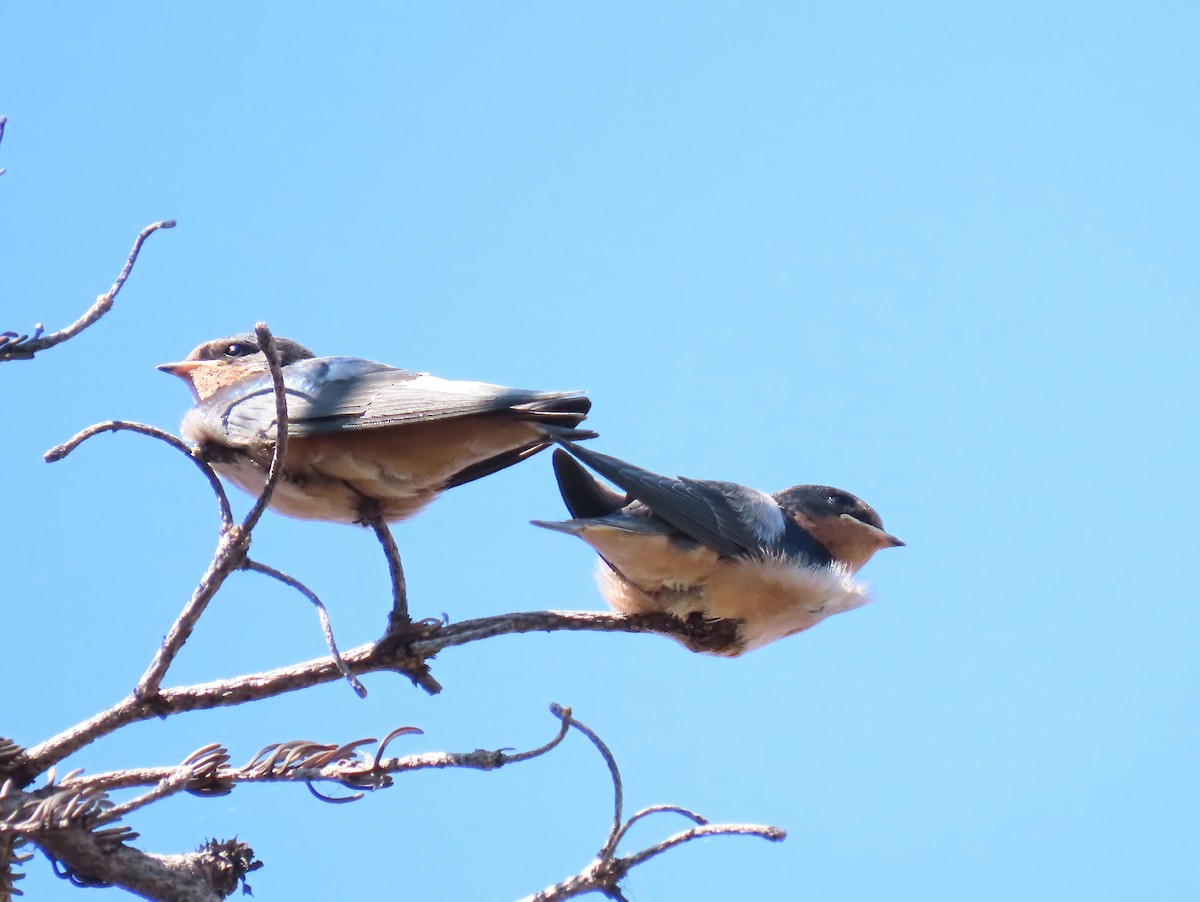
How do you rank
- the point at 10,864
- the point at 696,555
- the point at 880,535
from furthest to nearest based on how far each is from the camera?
the point at 880,535 → the point at 696,555 → the point at 10,864

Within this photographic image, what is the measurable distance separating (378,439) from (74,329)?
110 cm

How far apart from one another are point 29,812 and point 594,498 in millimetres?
1885

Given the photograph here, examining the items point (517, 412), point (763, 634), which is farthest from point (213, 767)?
point (763, 634)

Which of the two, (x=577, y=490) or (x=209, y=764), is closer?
(x=209, y=764)

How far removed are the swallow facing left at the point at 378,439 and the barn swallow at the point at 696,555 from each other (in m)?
0.17

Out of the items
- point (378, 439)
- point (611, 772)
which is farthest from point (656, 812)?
point (378, 439)

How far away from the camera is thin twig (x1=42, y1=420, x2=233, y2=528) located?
2814 mm

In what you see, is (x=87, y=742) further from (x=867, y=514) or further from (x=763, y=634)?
(x=867, y=514)

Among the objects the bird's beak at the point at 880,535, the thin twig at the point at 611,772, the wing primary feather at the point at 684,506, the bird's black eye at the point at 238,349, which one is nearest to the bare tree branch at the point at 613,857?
the thin twig at the point at 611,772

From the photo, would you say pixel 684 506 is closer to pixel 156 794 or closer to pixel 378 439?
pixel 378 439

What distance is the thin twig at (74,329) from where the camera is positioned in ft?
8.35

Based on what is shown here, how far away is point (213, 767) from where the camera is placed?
2.73 metres

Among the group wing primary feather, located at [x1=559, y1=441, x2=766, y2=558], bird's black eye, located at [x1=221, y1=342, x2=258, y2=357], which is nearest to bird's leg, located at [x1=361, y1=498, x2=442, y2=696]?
wing primary feather, located at [x1=559, y1=441, x2=766, y2=558]

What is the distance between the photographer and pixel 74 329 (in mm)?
2590
